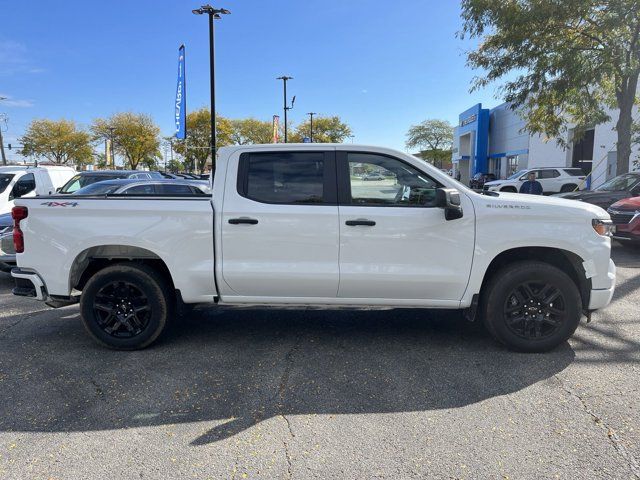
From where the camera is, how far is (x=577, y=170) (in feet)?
80.3

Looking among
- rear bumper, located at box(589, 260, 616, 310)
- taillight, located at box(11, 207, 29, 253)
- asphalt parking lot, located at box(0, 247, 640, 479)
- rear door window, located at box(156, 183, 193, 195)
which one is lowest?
asphalt parking lot, located at box(0, 247, 640, 479)

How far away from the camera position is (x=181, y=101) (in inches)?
787

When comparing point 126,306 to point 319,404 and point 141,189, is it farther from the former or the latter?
point 141,189

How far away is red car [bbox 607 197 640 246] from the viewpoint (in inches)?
378

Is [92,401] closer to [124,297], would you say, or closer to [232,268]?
[124,297]

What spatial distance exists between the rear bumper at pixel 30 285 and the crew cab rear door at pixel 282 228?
171 centimetres

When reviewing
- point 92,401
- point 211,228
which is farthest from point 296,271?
point 92,401

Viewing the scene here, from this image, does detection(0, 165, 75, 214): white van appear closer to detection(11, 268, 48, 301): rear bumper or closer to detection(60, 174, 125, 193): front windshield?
detection(60, 174, 125, 193): front windshield

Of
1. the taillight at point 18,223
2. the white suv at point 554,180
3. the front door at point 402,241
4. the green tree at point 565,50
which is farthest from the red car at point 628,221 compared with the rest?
the white suv at point 554,180

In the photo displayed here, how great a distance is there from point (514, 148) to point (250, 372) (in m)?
40.3

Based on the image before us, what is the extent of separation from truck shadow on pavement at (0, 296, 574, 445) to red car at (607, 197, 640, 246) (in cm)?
639

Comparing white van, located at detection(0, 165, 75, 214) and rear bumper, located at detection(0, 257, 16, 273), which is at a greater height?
white van, located at detection(0, 165, 75, 214)

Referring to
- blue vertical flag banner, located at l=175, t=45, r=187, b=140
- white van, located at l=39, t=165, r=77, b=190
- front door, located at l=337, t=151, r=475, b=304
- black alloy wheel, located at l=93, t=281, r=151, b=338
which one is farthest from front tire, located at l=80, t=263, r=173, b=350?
blue vertical flag banner, located at l=175, t=45, r=187, b=140

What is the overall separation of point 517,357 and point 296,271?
2171mm
